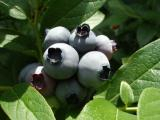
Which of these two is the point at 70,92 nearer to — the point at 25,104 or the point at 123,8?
the point at 25,104

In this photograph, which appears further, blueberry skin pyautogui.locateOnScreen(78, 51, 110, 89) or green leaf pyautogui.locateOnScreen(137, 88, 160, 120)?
blueberry skin pyautogui.locateOnScreen(78, 51, 110, 89)

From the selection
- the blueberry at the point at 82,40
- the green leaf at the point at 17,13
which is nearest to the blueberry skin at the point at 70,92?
the blueberry at the point at 82,40

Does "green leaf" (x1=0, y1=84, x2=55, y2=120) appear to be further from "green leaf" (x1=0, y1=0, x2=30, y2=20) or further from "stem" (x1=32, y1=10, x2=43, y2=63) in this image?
"green leaf" (x1=0, y1=0, x2=30, y2=20)

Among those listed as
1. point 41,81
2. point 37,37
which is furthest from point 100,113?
point 37,37

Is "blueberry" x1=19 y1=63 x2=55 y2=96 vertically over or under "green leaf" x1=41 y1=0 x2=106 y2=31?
under

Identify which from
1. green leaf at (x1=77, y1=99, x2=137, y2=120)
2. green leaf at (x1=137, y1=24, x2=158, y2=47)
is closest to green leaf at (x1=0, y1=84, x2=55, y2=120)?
green leaf at (x1=77, y1=99, x2=137, y2=120)

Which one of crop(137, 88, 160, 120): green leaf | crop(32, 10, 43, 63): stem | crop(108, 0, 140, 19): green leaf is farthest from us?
crop(108, 0, 140, 19): green leaf

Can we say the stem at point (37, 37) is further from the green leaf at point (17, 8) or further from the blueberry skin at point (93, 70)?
the blueberry skin at point (93, 70)
